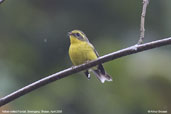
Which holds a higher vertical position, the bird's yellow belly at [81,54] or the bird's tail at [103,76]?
the bird's yellow belly at [81,54]

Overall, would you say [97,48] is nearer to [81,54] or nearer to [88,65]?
[81,54]

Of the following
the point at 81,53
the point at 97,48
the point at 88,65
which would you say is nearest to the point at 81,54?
the point at 81,53

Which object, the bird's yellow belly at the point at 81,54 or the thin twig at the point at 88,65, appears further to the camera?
the bird's yellow belly at the point at 81,54

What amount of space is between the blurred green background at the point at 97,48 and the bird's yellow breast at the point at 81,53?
141 cm

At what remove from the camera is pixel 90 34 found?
434 inches

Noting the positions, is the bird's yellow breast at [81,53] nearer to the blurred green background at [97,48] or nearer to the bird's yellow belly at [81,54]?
the bird's yellow belly at [81,54]

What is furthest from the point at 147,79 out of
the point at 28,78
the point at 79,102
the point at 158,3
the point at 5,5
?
the point at 5,5

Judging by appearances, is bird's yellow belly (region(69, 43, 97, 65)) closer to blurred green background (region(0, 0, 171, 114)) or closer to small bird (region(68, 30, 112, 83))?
small bird (region(68, 30, 112, 83))

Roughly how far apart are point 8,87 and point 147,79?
7.05ft

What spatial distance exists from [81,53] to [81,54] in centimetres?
2

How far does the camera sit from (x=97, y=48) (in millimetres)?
9156

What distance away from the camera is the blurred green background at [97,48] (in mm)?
7316

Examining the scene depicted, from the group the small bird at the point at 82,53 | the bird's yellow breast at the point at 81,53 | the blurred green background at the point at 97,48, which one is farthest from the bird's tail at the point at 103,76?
the blurred green background at the point at 97,48

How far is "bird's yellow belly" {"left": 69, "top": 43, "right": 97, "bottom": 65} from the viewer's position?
5297 mm
